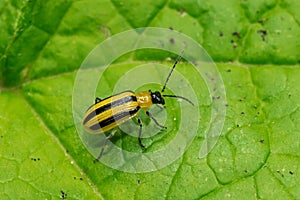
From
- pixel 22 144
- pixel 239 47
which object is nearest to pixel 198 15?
pixel 239 47

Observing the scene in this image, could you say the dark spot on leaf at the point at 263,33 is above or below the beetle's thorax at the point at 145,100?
above

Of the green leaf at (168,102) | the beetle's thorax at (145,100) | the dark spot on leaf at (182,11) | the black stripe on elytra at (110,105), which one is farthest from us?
the dark spot on leaf at (182,11)

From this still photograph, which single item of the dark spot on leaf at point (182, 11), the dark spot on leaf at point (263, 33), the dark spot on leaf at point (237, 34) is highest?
the dark spot on leaf at point (182, 11)

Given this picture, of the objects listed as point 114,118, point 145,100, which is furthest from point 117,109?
point 145,100

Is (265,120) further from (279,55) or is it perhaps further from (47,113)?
(47,113)

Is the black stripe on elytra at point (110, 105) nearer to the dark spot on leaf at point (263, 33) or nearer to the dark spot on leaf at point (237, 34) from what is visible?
the dark spot on leaf at point (237, 34)

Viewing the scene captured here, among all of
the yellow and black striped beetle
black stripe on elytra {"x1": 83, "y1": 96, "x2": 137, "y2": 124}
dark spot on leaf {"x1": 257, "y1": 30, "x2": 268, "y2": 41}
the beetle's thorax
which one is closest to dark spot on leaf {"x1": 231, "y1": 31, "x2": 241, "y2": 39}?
dark spot on leaf {"x1": 257, "y1": 30, "x2": 268, "y2": 41}

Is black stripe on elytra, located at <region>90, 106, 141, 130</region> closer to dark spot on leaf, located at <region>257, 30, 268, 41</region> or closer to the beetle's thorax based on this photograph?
the beetle's thorax

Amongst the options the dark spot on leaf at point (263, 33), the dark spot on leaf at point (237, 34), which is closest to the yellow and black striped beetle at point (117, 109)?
the dark spot on leaf at point (237, 34)
